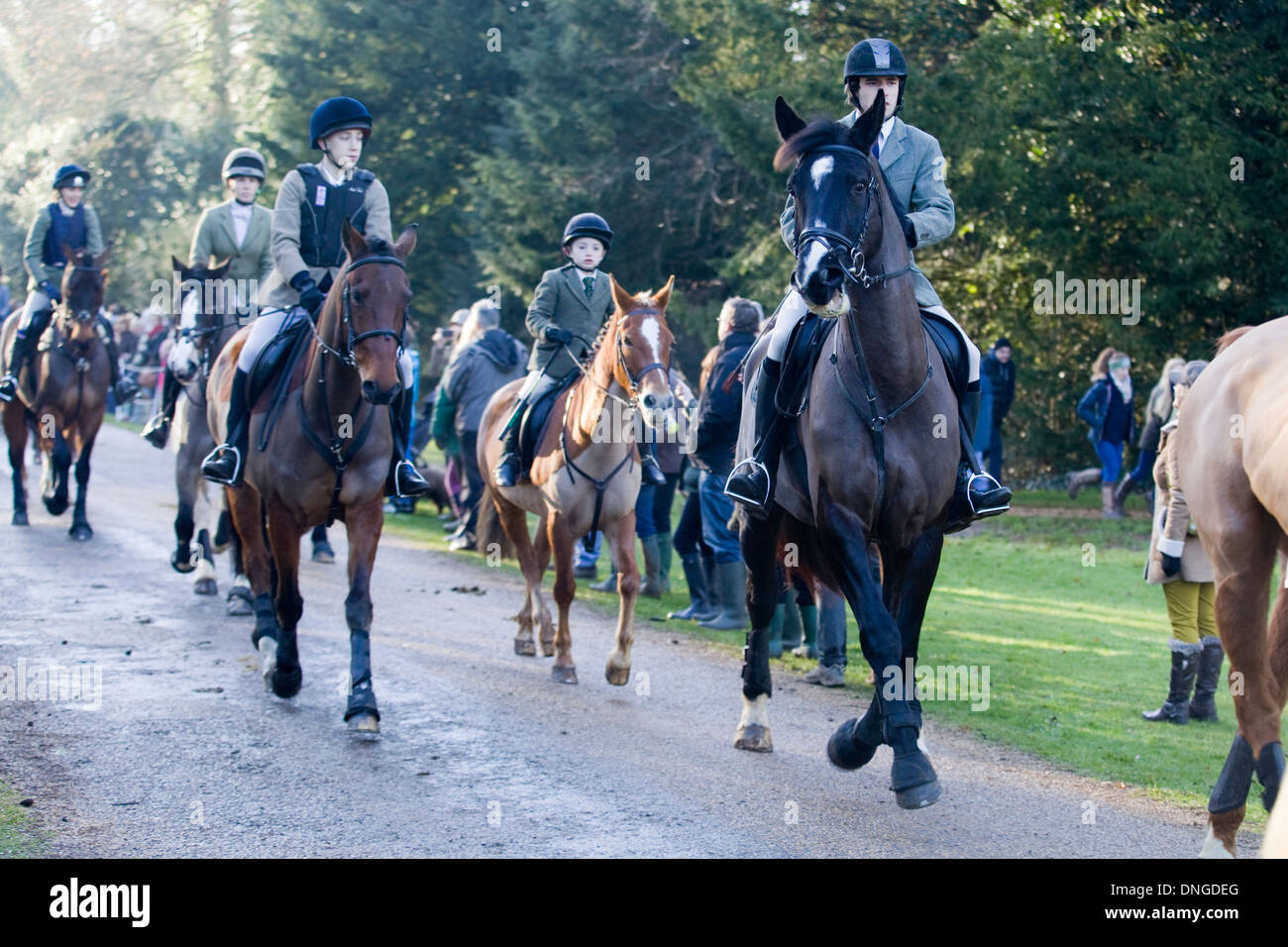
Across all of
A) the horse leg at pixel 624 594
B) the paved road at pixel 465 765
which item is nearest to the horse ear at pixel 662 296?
the horse leg at pixel 624 594

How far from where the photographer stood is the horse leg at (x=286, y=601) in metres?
8.38

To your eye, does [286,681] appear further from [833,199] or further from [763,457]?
[833,199]

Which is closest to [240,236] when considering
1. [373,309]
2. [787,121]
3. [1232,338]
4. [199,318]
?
[199,318]

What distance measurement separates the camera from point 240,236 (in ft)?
39.5

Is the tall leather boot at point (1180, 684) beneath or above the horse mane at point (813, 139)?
beneath

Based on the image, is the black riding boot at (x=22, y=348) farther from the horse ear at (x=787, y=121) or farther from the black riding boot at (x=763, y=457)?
the horse ear at (x=787, y=121)

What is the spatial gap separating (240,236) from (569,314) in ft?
10.6

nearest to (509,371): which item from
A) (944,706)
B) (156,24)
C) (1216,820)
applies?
(944,706)

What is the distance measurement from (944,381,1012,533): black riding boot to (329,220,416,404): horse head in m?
3.04

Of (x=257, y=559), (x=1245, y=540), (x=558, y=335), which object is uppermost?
(x=558, y=335)

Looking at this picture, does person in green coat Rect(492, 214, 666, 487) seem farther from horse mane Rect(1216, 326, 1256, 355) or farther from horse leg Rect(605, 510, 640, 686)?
horse mane Rect(1216, 326, 1256, 355)

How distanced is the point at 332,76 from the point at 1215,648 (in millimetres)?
28529

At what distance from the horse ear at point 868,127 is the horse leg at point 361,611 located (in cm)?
364
